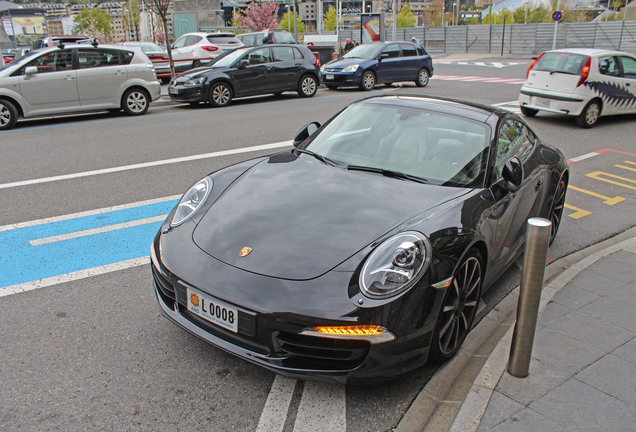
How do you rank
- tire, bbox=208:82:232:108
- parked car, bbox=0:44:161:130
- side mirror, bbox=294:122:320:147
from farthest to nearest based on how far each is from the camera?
1. tire, bbox=208:82:232:108
2. parked car, bbox=0:44:161:130
3. side mirror, bbox=294:122:320:147

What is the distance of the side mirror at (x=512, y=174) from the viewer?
3.70 meters

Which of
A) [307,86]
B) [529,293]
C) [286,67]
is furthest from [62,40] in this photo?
[529,293]

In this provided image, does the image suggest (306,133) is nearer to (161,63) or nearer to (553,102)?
(553,102)

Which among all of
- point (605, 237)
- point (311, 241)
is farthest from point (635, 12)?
point (311, 241)

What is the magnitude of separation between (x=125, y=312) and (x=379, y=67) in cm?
1508

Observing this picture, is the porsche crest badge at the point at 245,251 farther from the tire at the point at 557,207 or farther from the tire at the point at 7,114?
the tire at the point at 7,114

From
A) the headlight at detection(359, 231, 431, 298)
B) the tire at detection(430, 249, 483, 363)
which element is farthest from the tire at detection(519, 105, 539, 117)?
the headlight at detection(359, 231, 431, 298)

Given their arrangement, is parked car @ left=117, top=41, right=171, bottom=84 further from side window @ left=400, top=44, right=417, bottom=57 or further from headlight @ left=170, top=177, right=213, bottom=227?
headlight @ left=170, top=177, right=213, bottom=227

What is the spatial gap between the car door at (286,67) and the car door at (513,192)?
10806 millimetres

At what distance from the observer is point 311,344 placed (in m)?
2.63

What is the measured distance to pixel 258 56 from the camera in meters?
14.4

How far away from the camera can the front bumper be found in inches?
431

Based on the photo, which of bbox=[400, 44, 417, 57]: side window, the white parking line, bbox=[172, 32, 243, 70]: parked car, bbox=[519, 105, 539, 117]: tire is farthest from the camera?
bbox=[172, 32, 243, 70]: parked car

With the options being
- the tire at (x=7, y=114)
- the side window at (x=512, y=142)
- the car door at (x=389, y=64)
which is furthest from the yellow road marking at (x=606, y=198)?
the car door at (x=389, y=64)
